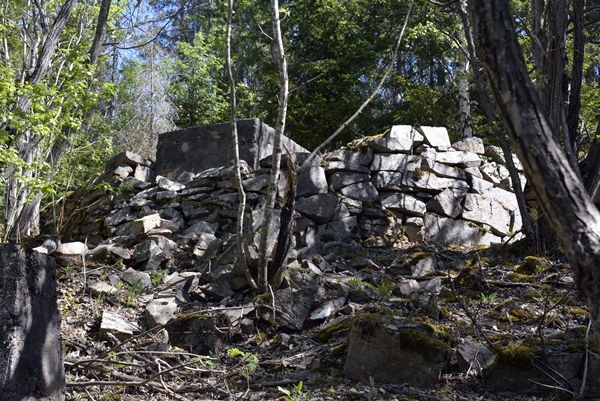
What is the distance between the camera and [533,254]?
681cm

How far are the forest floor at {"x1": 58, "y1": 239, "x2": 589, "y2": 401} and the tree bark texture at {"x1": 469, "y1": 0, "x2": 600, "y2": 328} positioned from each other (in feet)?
6.36

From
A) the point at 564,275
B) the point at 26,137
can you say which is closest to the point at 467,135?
the point at 564,275

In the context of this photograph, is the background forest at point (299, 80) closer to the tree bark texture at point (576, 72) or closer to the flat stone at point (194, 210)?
the tree bark texture at point (576, 72)

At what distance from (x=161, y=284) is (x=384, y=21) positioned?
10.9 metres

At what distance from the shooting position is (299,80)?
13.4 meters

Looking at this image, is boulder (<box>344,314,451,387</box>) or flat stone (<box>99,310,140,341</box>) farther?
flat stone (<box>99,310,140,341</box>)

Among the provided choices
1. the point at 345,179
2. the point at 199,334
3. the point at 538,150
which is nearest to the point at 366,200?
the point at 345,179

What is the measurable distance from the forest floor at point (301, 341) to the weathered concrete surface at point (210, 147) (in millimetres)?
3080

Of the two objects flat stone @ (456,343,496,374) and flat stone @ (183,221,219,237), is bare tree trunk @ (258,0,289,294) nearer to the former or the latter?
flat stone @ (456,343,496,374)

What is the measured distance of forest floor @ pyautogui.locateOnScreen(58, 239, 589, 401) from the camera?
3869 millimetres

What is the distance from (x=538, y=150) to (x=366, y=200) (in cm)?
633

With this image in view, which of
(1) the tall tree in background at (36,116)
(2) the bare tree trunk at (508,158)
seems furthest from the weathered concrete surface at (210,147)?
(2) the bare tree trunk at (508,158)

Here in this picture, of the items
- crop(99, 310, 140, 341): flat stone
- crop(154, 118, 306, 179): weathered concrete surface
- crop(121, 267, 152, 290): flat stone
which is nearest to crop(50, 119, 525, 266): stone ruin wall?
crop(154, 118, 306, 179): weathered concrete surface

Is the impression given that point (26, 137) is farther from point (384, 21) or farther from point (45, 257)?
point (384, 21)
